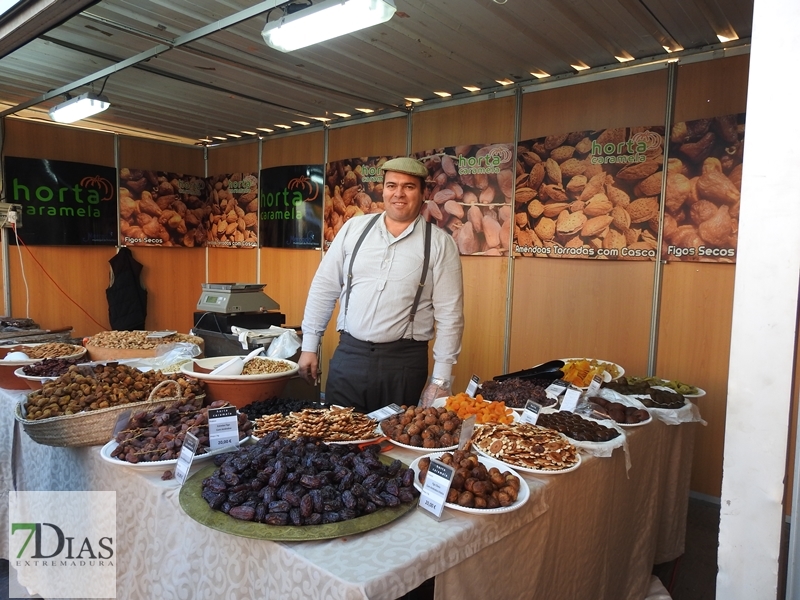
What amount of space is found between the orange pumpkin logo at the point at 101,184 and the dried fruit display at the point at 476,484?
606 centimetres

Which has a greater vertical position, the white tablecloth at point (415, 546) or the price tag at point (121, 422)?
the price tag at point (121, 422)

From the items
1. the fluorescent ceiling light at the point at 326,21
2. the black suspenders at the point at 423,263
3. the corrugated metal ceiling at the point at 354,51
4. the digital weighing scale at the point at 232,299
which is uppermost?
the corrugated metal ceiling at the point at 354,51

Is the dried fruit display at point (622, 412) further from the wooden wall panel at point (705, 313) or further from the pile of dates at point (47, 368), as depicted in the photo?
the pile of dates at point (47, 368)

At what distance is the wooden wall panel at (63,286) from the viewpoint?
19.0 ft

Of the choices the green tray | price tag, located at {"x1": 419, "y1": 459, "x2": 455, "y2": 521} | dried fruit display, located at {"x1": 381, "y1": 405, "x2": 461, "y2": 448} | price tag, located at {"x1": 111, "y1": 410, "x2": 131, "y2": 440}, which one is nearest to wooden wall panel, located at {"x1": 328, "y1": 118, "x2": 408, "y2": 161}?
dried fruit display, located at {"x1": 381, "y1": 405, "x2": 461, "y2": 448}

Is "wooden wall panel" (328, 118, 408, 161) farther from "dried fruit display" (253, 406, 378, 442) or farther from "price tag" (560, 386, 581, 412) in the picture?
"dried fruit display" (253, 406, 378, 442)

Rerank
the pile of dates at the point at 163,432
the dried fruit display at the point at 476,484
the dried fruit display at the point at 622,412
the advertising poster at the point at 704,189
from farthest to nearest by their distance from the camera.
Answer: the advertising poster at the point at 704,189
the dried fruit display at the point at 622,412
the pile of dates at the point at 163,432
the dried fruit display at the point at 476,484

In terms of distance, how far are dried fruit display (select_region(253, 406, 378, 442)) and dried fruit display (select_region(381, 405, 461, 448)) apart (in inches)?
2.9

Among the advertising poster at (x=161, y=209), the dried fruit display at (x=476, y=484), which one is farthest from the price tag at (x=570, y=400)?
the advertising poster at (x=161, y=209)

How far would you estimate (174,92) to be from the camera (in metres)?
5.03

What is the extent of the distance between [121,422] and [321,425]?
0.70 metres

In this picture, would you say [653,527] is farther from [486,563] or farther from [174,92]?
[174,92]

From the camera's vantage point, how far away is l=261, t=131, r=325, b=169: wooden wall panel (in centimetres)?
604

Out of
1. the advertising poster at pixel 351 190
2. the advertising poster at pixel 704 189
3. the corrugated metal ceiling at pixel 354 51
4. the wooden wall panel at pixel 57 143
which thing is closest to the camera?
the corrugated metal ceiling at pixel 354 51
